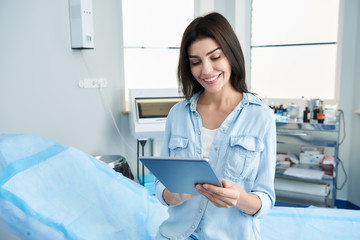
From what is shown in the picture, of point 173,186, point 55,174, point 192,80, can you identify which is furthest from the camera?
point 55,174

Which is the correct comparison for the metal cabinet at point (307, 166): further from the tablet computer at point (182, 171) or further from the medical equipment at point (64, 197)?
the tablet computer at point (182, 171)

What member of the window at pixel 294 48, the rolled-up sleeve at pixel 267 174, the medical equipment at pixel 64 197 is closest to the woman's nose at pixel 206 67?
the rolled-up sleeve at pixel 267 174

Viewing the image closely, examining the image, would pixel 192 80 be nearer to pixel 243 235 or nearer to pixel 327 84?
pixel 243 235

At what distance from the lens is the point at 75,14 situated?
239 centimetres

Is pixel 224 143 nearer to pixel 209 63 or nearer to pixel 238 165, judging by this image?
pixel 238 165

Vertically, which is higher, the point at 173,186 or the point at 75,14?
the point at 75,14

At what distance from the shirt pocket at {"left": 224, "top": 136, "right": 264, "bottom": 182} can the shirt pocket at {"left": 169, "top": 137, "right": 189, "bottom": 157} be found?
0.53ft

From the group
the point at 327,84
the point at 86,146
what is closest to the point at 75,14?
the point at 86,146

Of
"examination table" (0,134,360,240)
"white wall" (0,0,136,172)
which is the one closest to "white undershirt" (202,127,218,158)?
"examination table" (0,134,360,240)

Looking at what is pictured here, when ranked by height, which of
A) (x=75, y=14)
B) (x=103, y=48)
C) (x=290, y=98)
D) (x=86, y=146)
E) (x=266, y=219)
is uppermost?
(x=75, y=14)

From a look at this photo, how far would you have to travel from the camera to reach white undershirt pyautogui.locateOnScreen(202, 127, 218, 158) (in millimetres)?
1075

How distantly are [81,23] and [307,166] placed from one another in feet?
7.42

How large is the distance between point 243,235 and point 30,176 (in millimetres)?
917

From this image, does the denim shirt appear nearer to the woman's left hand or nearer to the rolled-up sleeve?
the rolled-up sleeve
